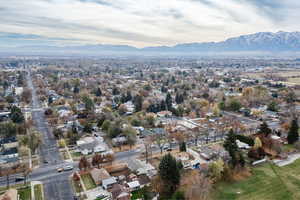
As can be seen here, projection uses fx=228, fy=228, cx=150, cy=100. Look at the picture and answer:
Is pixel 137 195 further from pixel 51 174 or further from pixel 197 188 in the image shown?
pixel 51 174

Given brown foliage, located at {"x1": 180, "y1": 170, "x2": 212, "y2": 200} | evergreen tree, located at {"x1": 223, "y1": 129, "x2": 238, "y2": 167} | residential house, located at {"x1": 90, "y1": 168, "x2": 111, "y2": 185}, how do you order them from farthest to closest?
evergreen tree, located at {"x1": 223, "y1": 129, "x2": 238, "y2": 167}, residential house, located at {"x1": 90, "y1": 168, "x2": 111, "y2": 185}, brown foliage, located at {"x1": 180, "y1": 170, "x2": 212, "y2": 200}

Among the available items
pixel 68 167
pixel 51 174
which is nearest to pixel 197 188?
pixel 68 167

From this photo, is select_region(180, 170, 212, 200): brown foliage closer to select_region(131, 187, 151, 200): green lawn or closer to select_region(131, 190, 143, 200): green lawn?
select_region(131, 187, 151, 200): green lawn

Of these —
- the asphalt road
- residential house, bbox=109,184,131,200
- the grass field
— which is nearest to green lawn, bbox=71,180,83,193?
the asphalt road

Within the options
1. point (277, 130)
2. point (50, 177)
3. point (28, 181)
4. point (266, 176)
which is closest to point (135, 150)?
point (50, 177)

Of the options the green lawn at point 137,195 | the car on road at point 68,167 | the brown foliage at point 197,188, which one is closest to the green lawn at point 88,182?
the car on road at point 68,167

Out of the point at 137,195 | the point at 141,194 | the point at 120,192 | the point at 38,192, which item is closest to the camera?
the point at 120,192

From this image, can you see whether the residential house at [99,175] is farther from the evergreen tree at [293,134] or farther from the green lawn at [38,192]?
the evergreen tree at [293,134]
